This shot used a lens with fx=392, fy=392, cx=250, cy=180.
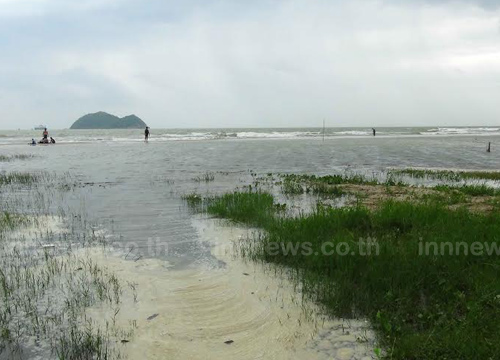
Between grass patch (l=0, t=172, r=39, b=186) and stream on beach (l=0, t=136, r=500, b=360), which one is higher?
grass patch (l=0, t=172, r=39, b=186)

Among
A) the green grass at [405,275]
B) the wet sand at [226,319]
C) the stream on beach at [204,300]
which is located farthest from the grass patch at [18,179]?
the green grass at [405,275]

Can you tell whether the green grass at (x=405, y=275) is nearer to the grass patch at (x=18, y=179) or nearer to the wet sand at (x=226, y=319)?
the wet sand at (x=226, y=319)

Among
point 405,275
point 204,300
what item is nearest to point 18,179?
point 204,300

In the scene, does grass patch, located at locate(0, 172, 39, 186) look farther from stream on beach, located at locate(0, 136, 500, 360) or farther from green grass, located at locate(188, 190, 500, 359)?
green grass, located at locate(188, 190, 500, 359)

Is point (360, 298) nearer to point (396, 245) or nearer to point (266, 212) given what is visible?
point (396, 245)

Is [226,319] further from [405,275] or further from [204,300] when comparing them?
[405,275]

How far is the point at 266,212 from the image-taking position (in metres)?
10.5

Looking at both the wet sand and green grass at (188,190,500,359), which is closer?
green grass at (188,190,500,359)

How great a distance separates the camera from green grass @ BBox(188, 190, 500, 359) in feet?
13.9

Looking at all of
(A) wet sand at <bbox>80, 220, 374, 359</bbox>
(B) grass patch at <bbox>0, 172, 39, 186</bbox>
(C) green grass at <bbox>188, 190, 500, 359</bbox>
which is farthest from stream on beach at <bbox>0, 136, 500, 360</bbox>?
(B) grass patch at <bbox>0, 172, 39, 186</bbox>

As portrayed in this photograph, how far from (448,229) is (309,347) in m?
4.11

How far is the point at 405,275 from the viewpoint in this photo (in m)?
5.54

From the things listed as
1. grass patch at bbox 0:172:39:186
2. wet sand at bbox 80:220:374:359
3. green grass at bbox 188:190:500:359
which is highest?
grass patch at bbox 0:172:39:186

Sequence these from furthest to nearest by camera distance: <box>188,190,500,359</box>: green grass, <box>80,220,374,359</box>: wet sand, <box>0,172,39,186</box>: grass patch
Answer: <box>0,172,39,186</box>: grass patch
<box>80,220,374,359</box>: wet sand
<box>188,190,500,359</box>: green grass
